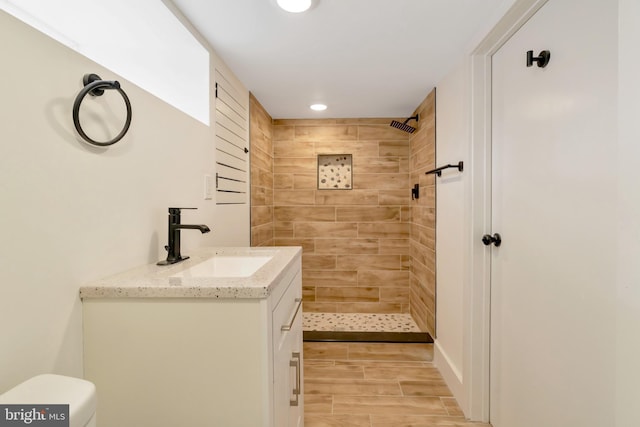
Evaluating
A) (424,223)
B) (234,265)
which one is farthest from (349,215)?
(234,265)

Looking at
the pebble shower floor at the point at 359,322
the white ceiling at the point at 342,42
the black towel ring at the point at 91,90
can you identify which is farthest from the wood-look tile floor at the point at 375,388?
the white ceiling at the point at 342,42

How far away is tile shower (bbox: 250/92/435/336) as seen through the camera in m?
3.40

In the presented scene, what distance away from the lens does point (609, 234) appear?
1.00 m

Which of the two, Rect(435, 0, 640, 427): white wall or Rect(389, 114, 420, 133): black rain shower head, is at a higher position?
Rect(389, 114, 420, 133): black rain shower head

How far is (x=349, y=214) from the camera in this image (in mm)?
3443

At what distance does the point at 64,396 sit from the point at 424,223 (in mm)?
2680

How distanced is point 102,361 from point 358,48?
6.26 ft

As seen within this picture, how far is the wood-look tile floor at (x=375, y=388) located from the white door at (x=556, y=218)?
0.46m

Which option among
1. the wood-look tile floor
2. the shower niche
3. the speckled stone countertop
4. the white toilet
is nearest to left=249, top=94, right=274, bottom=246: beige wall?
the shower niche

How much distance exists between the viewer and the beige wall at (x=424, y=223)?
2.61 metres

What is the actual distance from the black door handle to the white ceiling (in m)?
1.10

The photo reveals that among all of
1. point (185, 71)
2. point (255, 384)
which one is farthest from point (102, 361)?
point (185, 71)

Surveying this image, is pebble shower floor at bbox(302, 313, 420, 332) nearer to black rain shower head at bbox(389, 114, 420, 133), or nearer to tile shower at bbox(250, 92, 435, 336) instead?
tile shower at bbox(250, 92, 435, 336)

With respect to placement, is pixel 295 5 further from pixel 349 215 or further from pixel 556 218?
pixel 349 215
